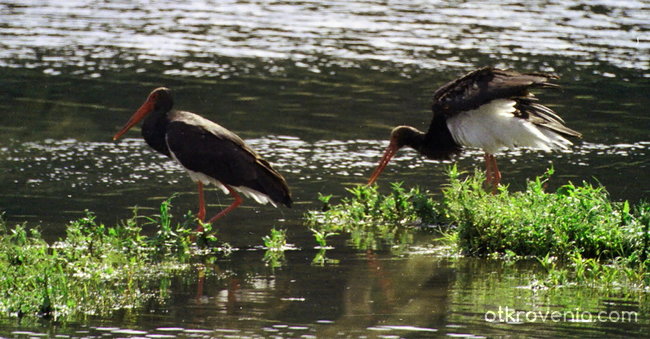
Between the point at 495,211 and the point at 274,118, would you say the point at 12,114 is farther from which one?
the point at 495,211

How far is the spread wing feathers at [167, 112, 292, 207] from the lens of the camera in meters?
10.6

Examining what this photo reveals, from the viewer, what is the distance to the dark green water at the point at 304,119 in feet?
26.8

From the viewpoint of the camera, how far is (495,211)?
9.73 m

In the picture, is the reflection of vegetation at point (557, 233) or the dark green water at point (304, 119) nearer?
the dark green water at point (304, 119)

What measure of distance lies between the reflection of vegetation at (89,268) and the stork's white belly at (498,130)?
9.32ft

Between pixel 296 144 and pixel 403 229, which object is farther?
pixel 296 144

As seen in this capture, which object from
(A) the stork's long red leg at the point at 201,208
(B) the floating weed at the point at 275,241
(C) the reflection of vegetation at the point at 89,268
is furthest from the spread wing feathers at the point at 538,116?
(C) the reflection of vegetation at the point at 89,268

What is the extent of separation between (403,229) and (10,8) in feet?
43.8

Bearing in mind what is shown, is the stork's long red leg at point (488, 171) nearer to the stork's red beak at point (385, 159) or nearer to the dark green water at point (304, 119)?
the dark green water at point (304, 119)

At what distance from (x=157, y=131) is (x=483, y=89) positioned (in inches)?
113

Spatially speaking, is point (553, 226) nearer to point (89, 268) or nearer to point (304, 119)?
point (89, 268)

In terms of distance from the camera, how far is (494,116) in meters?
11.5

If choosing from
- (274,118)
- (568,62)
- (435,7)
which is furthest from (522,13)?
(274,118)

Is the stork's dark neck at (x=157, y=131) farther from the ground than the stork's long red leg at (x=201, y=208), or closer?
farther from the ground
